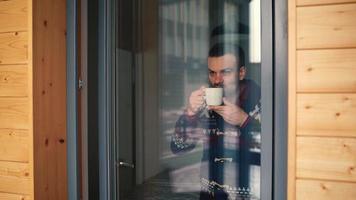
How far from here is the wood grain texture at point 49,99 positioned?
1550 millimetres

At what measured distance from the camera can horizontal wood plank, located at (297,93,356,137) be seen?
1189 mm

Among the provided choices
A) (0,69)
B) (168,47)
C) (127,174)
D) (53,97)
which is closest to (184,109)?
(168,47)

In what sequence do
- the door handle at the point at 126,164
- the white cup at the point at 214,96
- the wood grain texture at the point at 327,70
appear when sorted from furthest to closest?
the door handle at the point at 126,164, the white cup at the point at 214,96, the wood grain texture at the point at 327,70

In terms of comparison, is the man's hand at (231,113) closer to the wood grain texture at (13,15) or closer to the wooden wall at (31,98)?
the wooden wall at (31,98)

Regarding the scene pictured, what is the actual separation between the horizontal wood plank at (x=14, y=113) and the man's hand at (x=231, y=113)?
0.83 metres

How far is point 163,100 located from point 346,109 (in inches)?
32.5

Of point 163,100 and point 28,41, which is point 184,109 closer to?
point 163,100

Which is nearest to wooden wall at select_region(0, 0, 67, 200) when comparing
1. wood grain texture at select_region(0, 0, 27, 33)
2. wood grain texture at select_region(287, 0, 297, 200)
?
wood grain texture at select_region(0, 0, 27, 33)

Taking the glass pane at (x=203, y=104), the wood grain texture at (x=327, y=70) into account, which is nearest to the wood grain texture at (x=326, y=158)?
the wood grain texture at (x=327, y=70)

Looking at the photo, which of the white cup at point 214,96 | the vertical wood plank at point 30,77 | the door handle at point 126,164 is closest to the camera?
the vertical wood plank at point 30,77

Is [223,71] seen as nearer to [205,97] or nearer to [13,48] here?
[205,97]

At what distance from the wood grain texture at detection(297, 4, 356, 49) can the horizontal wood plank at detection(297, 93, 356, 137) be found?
18cm

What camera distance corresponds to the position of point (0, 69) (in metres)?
1.62

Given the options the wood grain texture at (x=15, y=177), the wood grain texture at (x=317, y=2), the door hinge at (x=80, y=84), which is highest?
the wood grain texture at (x=317, y=2)
